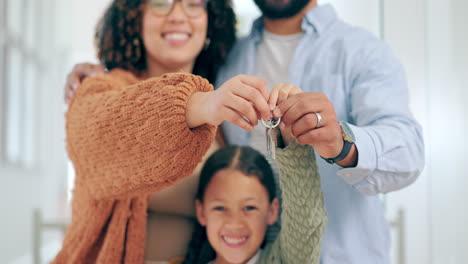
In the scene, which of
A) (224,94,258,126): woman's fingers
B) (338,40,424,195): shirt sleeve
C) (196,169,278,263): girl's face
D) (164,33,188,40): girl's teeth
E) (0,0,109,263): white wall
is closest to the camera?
(224,94,258,126): woman's fingers

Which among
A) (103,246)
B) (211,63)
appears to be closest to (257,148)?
(211,63)

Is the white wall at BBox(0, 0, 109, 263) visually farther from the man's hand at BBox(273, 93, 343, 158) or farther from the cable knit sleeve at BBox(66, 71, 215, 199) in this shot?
the man's hand at BBox(273, 93, 343, 158)

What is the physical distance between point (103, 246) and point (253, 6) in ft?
1.55

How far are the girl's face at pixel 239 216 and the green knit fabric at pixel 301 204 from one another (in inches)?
3.2

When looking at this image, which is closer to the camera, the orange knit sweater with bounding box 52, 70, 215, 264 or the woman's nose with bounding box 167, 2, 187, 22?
the orange knit sweater with bounding box 52, 70, 215, 264

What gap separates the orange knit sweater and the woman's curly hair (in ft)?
0.16

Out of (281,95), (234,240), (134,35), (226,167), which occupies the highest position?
(134,35)

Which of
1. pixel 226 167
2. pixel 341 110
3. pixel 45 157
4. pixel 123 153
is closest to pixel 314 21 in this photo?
pixel 341 110

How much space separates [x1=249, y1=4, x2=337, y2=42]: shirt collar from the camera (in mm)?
768

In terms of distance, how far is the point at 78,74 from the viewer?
870mm

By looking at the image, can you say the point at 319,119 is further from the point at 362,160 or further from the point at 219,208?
the point at 219,208

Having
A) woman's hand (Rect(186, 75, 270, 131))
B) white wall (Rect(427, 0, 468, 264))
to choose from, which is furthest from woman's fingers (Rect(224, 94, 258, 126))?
white wall (Rect(427, 0, 468, 264))

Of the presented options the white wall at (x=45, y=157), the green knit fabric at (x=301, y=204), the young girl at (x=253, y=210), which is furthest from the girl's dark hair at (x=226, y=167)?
the white wall at (x=45, y=157)

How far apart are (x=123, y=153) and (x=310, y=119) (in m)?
0.28
